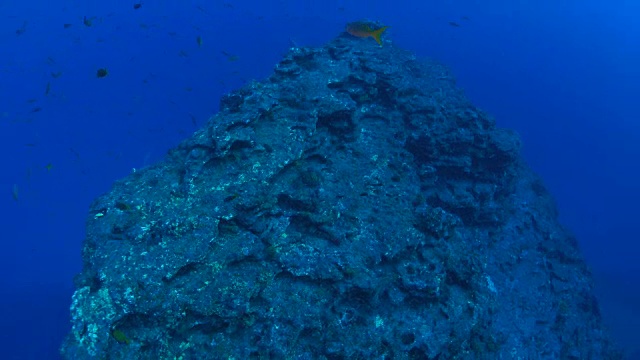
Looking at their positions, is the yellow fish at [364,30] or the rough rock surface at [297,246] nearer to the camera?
the rough rock surface at [297,246]

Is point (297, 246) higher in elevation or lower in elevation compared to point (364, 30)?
lower

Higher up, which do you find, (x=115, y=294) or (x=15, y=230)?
(x=115, y=294)

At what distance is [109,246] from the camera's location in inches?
196

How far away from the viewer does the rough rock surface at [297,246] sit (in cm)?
444

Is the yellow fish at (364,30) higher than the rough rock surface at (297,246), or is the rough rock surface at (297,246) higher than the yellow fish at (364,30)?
the yellow fish at (364,30)

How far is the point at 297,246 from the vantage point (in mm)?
4965

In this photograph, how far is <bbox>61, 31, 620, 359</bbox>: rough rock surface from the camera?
4438 millimetres

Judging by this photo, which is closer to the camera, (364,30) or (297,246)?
(297,246)

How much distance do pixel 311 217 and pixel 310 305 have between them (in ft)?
3.86

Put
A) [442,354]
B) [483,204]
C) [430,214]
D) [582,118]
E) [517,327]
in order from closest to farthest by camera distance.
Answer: [442,354]
[430,214]
[517,327]
[483,204]
[582,118]

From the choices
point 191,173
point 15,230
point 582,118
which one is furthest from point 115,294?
point 15,230

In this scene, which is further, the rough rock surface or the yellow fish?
the yellow fish

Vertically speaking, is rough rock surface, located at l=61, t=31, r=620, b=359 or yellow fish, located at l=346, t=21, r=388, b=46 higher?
yellow fish, located at l=346, t=21, r=388, b=46

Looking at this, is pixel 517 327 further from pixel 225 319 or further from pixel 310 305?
pixel 225 319
